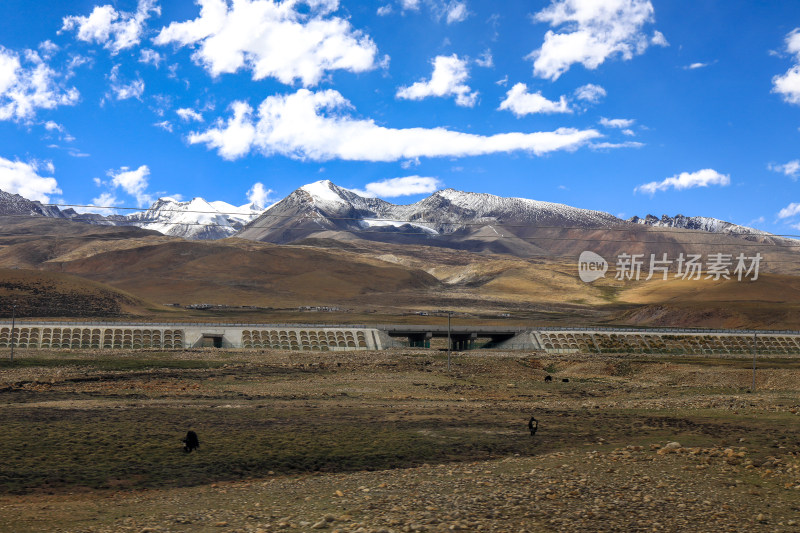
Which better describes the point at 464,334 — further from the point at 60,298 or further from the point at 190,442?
the point at 60,298

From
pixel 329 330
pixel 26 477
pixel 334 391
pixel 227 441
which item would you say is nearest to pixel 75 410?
pixel 227 441

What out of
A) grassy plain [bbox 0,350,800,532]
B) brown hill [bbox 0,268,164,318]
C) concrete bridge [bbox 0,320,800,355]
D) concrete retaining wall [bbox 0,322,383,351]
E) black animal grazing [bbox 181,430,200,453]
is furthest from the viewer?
brown hill [bbox 0,268,164,318]

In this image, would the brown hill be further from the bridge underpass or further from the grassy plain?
the grassy plain

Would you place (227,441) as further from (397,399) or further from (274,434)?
(397,399)

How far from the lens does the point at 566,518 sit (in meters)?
18.7

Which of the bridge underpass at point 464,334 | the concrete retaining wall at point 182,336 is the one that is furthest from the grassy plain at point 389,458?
the bridge underpass at point 464,334

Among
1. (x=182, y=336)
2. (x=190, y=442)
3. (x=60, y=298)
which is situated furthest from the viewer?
(x=60, y=298)

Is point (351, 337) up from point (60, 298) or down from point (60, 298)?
down

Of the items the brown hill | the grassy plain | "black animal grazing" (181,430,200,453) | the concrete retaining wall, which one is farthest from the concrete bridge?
"black animal grazing" (181,430,200,453)

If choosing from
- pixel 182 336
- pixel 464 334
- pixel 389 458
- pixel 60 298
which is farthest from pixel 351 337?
pixel 60 298

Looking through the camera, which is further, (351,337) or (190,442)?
(351,337)

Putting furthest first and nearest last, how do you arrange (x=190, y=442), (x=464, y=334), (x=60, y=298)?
(x=60, y=298) → (x=464, y=334) → (x=190, y=442)

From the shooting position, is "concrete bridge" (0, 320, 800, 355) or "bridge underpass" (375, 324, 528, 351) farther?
"bridge underpass" (375, 324, 528, 351)

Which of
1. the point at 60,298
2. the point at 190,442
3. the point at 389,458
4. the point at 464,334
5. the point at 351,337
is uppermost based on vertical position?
the point at 60,298
